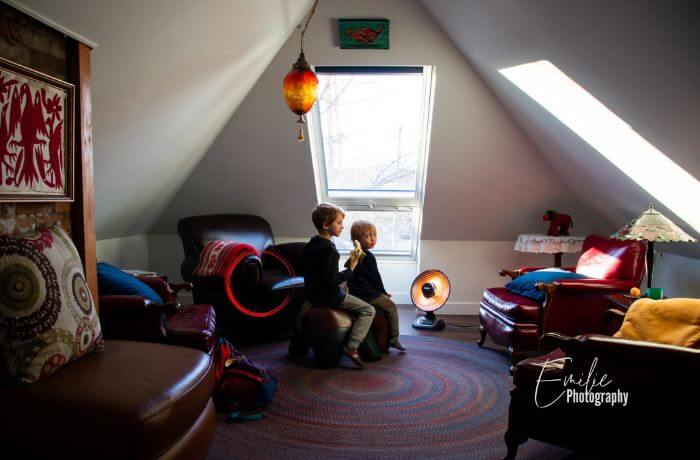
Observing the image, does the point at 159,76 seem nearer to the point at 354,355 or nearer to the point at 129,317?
the point at 129,317

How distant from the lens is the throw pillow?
1714 millimetres

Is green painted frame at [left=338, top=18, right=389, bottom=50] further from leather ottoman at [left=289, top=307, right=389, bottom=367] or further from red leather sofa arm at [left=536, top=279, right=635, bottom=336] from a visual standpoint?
red leather sofa arm at [left=536, top=279, right=635, bottom=336]

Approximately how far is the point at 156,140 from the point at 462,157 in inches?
108

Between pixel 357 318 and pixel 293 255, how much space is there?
137 cm

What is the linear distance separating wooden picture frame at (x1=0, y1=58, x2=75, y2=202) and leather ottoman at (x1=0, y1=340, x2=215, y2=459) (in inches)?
32.1

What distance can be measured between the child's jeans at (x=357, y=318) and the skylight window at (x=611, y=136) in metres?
1.99

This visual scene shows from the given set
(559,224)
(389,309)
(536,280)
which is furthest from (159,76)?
(559,224)

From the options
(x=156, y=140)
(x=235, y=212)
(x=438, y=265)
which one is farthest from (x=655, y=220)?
(x=235, y=212)

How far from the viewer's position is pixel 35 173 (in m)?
2.29

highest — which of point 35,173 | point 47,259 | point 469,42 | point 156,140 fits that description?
point 469,42

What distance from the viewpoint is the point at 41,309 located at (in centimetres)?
180

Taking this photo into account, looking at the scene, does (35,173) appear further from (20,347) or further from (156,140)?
(156,140)

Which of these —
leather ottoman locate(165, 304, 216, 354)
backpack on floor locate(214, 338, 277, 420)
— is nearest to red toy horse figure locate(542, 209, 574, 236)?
backpack on floor locate(214, 338, 277, 420)

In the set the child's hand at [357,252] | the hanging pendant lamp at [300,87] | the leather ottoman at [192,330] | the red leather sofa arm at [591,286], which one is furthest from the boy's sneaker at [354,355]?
the hanging pendant lamp at [300,87]
